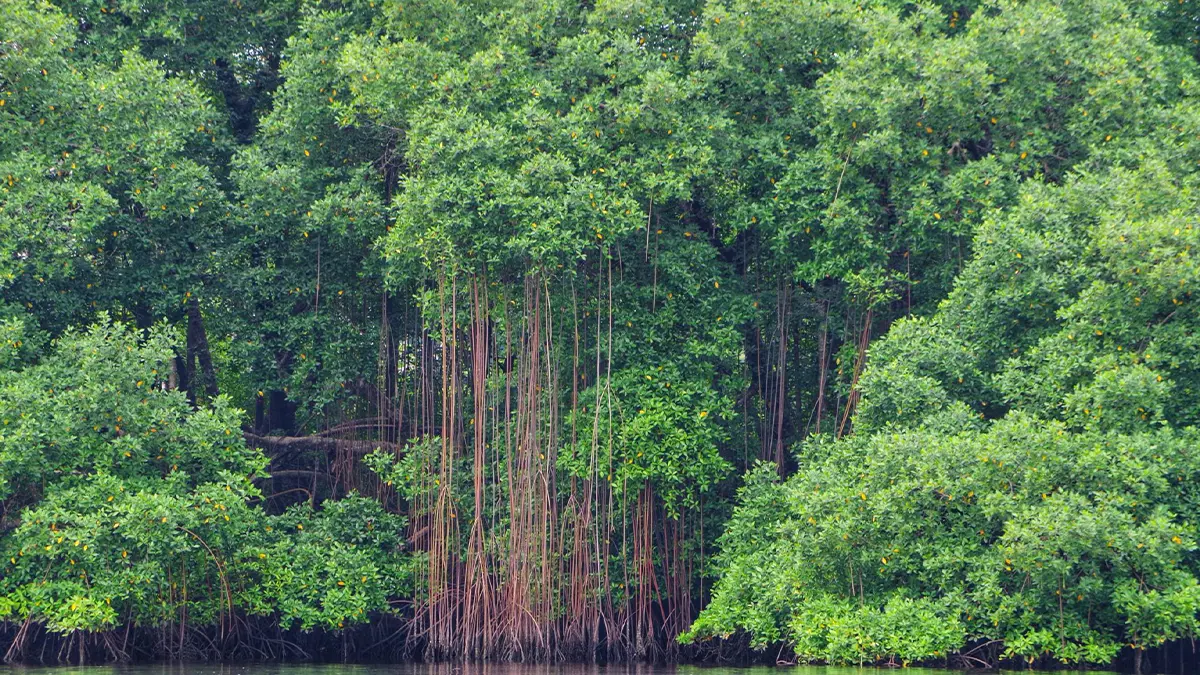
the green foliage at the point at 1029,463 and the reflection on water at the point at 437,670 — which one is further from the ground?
the green foliage at the point at 1029,463

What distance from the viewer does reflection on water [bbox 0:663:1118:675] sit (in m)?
12.1

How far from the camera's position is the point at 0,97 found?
14.8 metres

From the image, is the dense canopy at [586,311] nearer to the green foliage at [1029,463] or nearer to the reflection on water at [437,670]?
the green foliage at [1029,463]

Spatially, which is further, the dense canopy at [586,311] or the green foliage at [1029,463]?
the dense canopy at [586,311]

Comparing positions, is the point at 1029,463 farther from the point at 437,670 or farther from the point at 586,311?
the point at 437,670

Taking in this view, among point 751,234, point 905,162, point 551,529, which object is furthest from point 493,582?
point 905,162

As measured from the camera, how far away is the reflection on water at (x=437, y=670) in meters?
12.1

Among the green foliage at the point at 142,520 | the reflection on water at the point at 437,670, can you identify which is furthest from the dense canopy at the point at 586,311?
the reflection on water at the point at 437,670

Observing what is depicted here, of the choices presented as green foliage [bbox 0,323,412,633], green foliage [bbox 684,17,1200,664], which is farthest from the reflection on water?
green foliage [bbox 0,323,412,633]

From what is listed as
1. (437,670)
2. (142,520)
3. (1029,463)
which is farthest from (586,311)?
(1029,463)

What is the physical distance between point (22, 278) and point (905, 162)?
8898mm

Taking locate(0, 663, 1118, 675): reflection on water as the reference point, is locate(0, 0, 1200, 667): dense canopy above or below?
above

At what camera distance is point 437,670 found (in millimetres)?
13242

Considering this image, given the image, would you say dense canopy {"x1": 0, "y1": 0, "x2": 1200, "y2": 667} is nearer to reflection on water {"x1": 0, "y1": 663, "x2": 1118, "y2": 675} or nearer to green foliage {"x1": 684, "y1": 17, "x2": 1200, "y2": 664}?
green foliage {"x1": 684, "y1": 17, "x2": 1200, "y2": 664}
